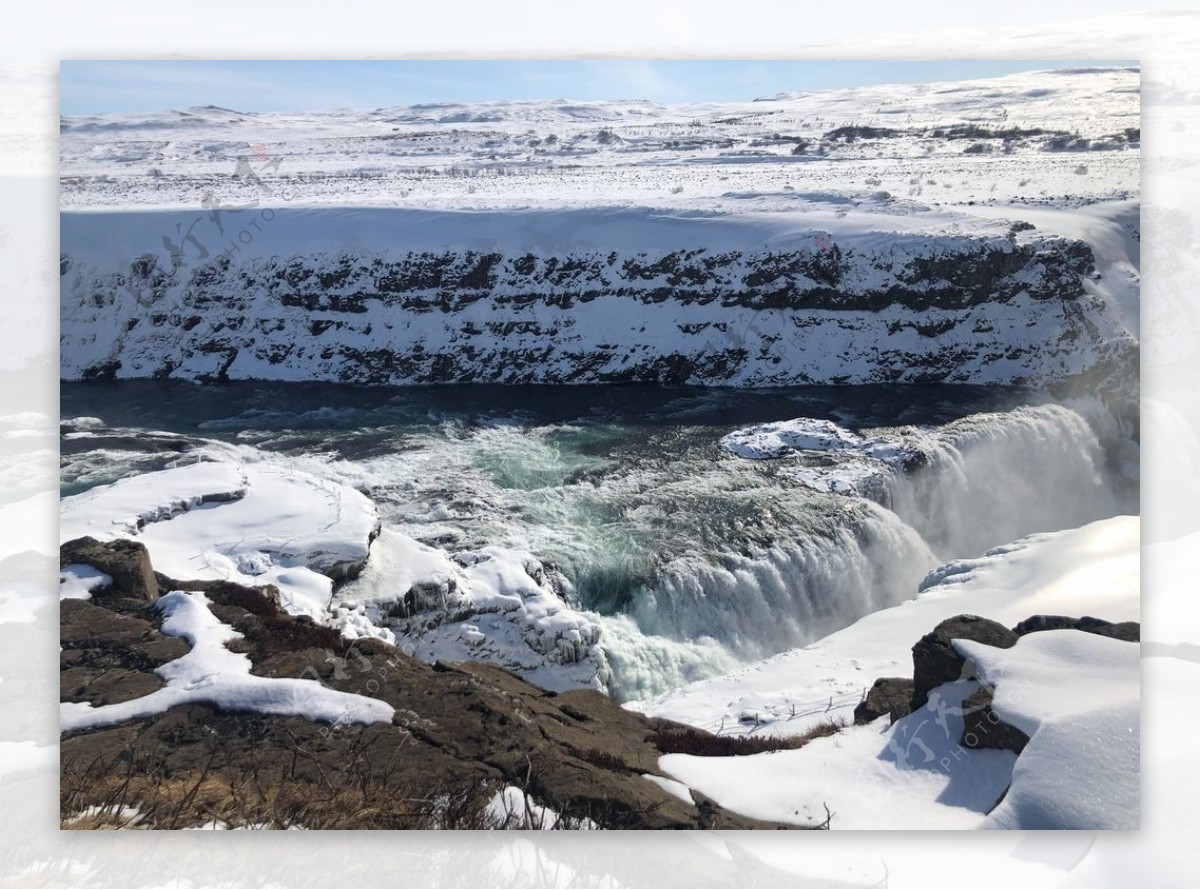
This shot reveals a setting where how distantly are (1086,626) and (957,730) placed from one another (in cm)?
98

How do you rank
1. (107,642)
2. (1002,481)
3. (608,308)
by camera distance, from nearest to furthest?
(107,642) → (1002,481) → (608,308)

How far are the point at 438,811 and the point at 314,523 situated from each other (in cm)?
191

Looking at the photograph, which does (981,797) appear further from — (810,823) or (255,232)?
(255,232)

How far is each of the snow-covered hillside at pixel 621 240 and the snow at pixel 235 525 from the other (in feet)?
2.92

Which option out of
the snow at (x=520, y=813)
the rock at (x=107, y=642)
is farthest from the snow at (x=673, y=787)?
the rock at (x=107, y=642)

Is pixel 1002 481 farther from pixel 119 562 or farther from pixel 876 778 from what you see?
pixel 119 562

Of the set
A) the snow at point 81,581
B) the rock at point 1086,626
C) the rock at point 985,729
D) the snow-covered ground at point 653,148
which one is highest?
the snow-covered ground at point 653,148

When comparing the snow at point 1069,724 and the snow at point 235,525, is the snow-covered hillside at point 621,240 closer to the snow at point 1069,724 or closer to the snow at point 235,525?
the snow at point 235,525

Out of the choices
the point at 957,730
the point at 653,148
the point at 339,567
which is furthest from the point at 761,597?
the point at 653,148

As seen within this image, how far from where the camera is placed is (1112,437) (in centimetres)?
582

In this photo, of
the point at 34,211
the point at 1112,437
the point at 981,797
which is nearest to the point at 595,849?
the point at 981,797

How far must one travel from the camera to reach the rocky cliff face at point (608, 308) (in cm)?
761

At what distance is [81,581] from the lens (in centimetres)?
489

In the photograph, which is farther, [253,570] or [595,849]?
[253,570]
